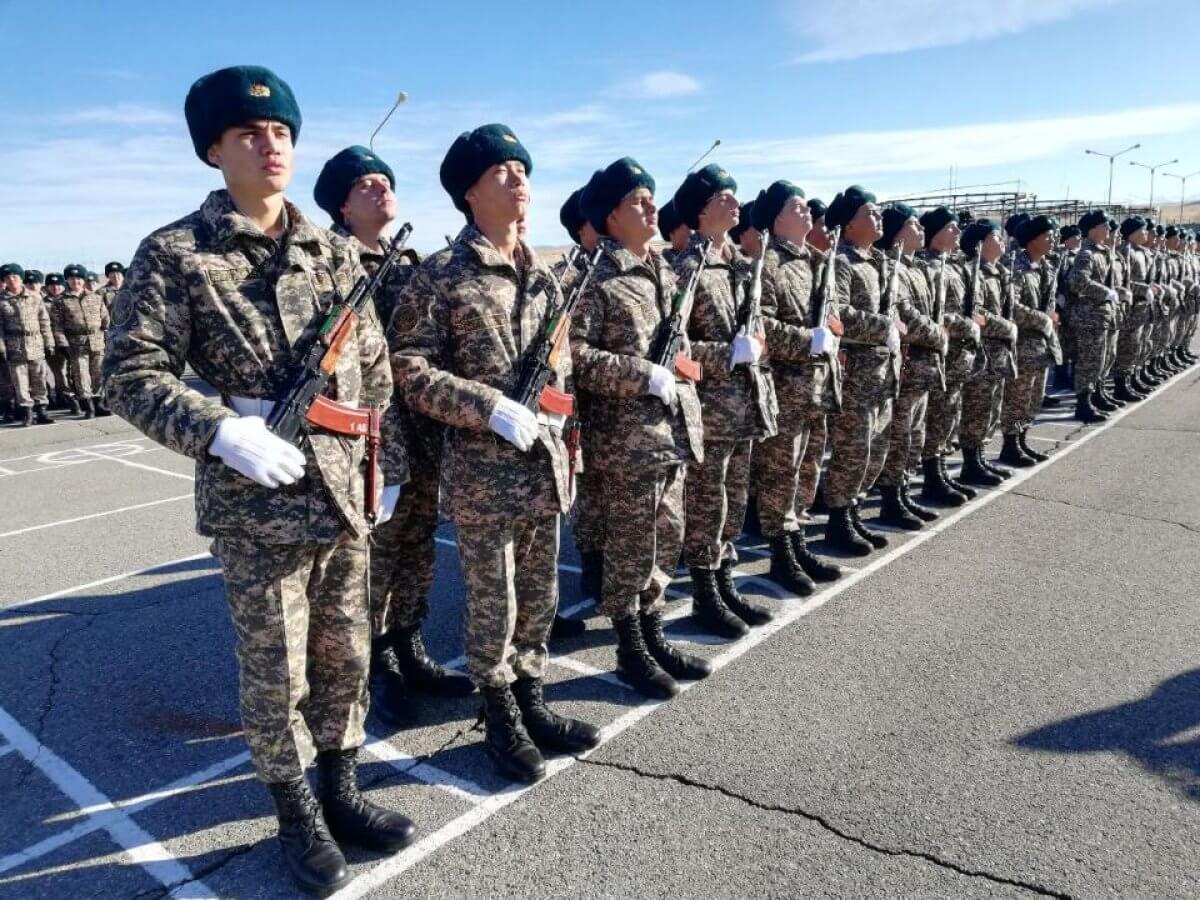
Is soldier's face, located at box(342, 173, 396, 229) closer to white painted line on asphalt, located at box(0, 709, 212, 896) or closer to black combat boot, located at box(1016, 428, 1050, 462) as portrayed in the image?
white painted line on asphalt, located at box(0, 709, 212, 896)

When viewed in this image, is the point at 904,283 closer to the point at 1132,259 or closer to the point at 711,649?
the point at 711,649

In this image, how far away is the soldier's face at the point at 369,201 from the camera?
379 cm

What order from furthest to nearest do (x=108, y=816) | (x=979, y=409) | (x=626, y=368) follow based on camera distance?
(x=979, y=409)
(x=626, y=368)
(x=108, y=816)

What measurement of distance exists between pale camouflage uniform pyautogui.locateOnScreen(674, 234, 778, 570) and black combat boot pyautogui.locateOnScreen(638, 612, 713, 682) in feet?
1.77

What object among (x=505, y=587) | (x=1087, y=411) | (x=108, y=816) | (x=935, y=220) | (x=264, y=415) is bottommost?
(x=108, y=816)

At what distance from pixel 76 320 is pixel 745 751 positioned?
13.7 metres

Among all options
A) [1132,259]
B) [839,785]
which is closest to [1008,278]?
[1132,259]

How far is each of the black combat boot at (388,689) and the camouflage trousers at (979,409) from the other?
513cm

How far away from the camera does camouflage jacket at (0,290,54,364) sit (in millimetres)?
12250

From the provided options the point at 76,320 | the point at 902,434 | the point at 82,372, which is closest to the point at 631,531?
the point at 902,434

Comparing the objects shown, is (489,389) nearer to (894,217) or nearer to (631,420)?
(631,420)

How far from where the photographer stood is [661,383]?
3.35 m

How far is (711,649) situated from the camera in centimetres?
401

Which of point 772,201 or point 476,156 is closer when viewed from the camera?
point 476,156
